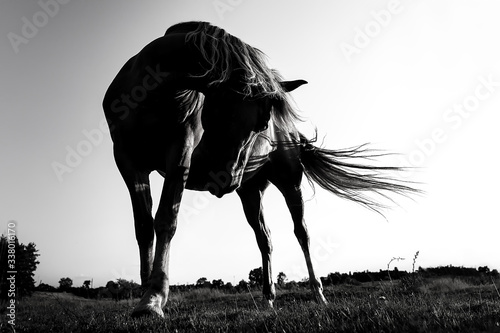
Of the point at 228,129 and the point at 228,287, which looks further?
the point at 228,287

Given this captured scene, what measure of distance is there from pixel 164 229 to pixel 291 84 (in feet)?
7.67

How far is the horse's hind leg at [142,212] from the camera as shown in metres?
4.31

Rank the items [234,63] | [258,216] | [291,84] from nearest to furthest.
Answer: [234,63] → [291,84] → [258,216]

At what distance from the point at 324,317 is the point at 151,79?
303 centimetres

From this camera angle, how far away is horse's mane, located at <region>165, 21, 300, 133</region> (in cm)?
395

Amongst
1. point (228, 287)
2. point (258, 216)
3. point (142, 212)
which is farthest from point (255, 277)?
point (142, 212)

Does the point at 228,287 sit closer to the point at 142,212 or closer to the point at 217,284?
the point at 217,284

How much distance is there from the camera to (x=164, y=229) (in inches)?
147

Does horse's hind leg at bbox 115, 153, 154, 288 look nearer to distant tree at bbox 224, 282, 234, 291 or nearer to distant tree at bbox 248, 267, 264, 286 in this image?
distant tree at bbox 248, 267, 264, 286

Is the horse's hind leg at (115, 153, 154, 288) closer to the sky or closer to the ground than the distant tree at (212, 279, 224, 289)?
closer to the sky

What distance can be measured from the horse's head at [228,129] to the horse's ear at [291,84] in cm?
69

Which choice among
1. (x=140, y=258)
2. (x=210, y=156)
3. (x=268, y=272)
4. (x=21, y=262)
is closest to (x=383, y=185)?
(x=268, y=272)

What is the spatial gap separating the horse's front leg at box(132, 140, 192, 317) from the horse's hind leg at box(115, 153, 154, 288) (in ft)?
1.89

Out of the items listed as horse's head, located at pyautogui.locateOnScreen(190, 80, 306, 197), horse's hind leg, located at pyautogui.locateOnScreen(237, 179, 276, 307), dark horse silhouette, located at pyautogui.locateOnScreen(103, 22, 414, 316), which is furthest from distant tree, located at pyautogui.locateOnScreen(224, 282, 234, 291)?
horse's head, located at pyautogui.locateOnScreen(190, 80, 306, 197)
